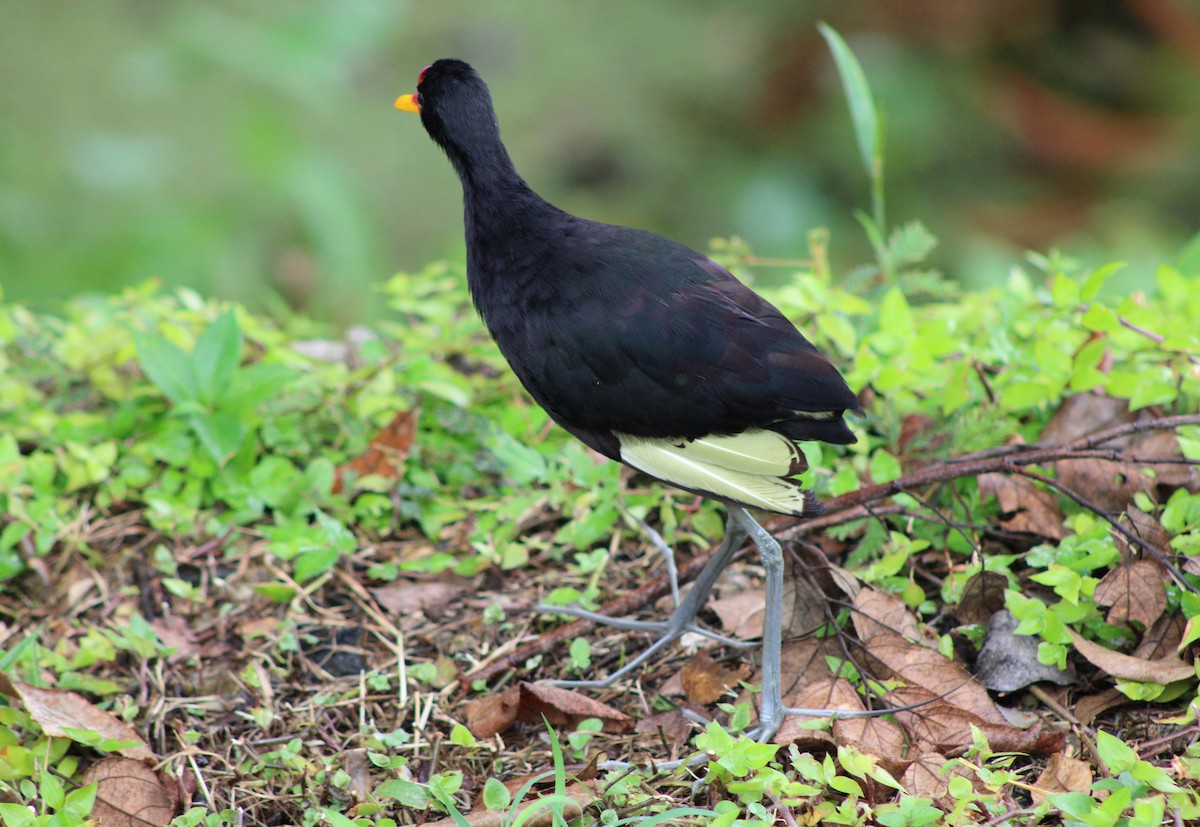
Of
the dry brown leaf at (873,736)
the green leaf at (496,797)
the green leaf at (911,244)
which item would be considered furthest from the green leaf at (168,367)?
the green leaf at (911,244)

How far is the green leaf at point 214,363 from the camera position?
2805 millimetres

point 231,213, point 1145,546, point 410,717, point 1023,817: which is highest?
point 231,213

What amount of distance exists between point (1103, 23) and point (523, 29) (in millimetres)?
3119

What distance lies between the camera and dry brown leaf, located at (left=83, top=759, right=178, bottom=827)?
2.02 meters

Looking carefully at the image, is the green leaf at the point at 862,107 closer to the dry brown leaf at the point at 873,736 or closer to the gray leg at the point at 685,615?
the gray leg at the point at 685,615

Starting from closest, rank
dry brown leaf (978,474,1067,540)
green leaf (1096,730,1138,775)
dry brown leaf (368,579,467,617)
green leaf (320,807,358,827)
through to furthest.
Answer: green leaf (1096,730,1138,775), green leaf (320,807,358,827), dry brown leaf (978,474,1067,540), dry brown leaf (368,579,467,617)

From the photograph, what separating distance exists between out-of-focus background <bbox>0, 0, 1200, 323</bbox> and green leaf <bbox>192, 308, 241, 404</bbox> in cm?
181

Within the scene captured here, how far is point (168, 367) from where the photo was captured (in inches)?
111

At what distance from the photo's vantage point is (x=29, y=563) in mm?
2646

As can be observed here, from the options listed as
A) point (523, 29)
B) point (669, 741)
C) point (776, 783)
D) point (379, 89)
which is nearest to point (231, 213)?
point (379, 89)

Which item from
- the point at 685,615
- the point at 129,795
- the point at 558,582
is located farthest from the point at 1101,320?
the point at 129,795

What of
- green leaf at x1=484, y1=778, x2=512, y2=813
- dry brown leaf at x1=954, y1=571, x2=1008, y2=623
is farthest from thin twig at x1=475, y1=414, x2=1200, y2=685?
green leaf at x1=484, y1=778, x2=512, y2=813

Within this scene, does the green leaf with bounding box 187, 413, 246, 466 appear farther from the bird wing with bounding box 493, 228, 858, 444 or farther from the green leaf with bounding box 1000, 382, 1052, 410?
the green leaf with bounding box 1000, 382, 1052, 410

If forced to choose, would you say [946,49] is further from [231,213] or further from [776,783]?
[776,783]
